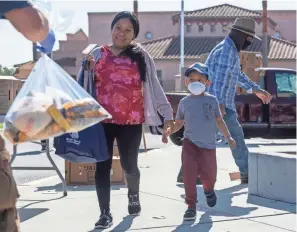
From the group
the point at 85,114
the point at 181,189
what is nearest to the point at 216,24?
the point at 181,189

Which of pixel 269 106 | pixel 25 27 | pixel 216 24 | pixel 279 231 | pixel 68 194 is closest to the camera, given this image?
pixel 25 27

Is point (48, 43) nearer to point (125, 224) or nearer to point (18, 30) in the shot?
point (18, 30)

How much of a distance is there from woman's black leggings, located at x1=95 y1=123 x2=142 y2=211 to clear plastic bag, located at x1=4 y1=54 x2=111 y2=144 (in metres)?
1.92

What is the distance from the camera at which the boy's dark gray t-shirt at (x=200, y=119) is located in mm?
6082

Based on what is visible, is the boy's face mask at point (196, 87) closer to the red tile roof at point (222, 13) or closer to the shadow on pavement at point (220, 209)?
the shadow on pavement at point (220, 209)

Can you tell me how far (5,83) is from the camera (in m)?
7.20

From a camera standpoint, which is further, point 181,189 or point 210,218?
point 181,189

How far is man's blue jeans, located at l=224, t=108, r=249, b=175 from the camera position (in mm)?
7660

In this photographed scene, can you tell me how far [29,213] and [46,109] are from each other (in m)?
3.01

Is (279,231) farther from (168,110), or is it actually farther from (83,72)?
(83,72)

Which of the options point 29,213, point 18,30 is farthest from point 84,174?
point 18,30

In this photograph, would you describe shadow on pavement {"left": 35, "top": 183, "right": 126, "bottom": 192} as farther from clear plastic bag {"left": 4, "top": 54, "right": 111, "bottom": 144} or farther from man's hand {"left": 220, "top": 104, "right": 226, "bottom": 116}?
clear plastic bag {"left": 4, "top": 54, "right": 111, "bottom": 144}

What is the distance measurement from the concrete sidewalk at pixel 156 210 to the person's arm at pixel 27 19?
8.59ft

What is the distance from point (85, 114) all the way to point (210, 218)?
2.59 meters
